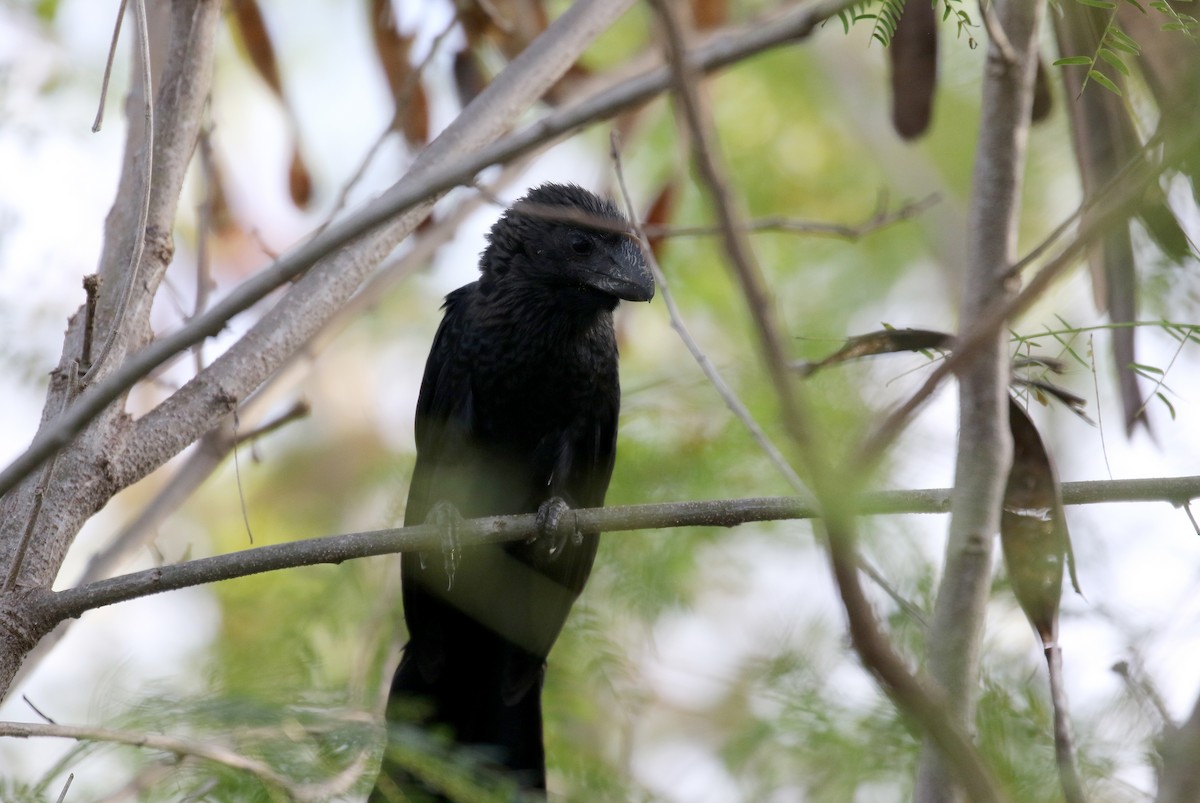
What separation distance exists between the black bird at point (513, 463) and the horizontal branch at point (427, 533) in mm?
1213

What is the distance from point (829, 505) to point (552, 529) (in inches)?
82.9

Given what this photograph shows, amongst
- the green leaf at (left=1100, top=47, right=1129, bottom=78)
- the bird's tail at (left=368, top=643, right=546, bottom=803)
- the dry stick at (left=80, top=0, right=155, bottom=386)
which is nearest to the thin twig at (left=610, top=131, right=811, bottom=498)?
the green leaf at (left=1100, top=47, right=1129, bottom=78)

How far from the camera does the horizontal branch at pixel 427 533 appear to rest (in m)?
Result: 2.13

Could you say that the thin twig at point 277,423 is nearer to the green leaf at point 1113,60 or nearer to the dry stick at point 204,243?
the dry stick at point 204,243

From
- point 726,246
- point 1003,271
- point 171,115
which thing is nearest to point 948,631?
point 1003,271

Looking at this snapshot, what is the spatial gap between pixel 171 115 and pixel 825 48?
5.67 meters

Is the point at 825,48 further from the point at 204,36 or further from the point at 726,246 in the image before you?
the point at 726,246

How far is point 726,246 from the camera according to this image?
1.08 metres

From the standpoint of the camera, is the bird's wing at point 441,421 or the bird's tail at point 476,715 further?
the bird's wing at point 441,421

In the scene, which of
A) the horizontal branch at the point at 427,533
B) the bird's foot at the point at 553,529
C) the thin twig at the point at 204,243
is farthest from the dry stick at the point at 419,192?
the thin twig at the point at 204,243

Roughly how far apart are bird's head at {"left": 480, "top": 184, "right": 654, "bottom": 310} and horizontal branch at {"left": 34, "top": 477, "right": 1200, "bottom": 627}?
125 cm

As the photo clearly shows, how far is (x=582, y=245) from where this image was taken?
3807 mm

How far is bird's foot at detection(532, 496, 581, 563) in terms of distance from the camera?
3088mm

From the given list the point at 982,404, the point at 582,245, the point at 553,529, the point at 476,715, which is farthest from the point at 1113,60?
the point at 476,715
